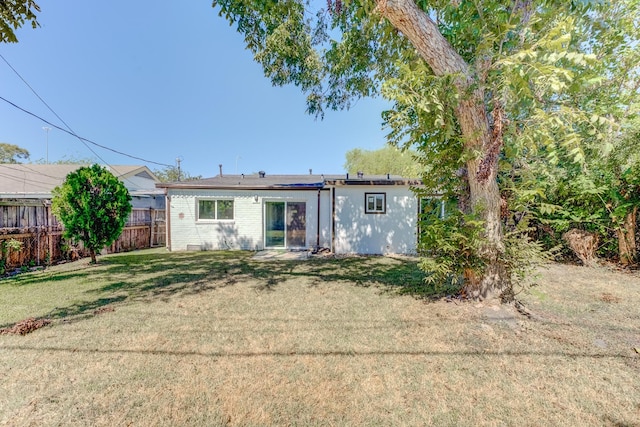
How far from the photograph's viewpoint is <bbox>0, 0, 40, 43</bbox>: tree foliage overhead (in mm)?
2841

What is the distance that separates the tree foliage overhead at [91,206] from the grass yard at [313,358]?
229cm

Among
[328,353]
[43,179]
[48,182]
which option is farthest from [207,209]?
[43,179]

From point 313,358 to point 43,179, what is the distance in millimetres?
23680

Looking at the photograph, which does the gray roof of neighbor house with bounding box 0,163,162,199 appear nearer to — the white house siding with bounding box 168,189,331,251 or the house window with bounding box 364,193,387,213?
the white house siding with bounding box 168,189,331,251

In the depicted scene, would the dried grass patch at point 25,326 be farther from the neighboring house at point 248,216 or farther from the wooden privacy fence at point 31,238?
the neighboring house at point 248,216

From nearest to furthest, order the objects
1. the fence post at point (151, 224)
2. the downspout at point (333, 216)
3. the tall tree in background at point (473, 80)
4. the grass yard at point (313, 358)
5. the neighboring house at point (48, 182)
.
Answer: the grass yard at point (313, 358) < the tall tree in background at point (473, 80) < the downspout at point (333, 216) < the fence post at point (151, 224) < the neighboring house at point (48, 182)

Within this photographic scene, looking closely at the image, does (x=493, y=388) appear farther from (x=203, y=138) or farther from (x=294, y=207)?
(x=203, y=138)

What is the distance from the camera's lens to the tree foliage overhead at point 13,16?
284 cm

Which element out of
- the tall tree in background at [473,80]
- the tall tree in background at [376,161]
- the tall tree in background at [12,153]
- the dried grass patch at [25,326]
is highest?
the tall tree in background at [12,153]

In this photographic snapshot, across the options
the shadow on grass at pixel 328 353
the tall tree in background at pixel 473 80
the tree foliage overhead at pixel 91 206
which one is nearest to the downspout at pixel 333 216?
the tall tree in background at pixel 473 80

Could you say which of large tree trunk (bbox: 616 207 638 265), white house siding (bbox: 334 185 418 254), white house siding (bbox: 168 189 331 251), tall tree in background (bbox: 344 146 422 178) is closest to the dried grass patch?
white house siding (bbox: 168 189 331 251)

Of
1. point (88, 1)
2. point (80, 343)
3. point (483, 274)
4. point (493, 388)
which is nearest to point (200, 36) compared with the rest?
point (88, 1)

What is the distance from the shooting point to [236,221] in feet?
36.5

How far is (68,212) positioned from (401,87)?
8840mm
